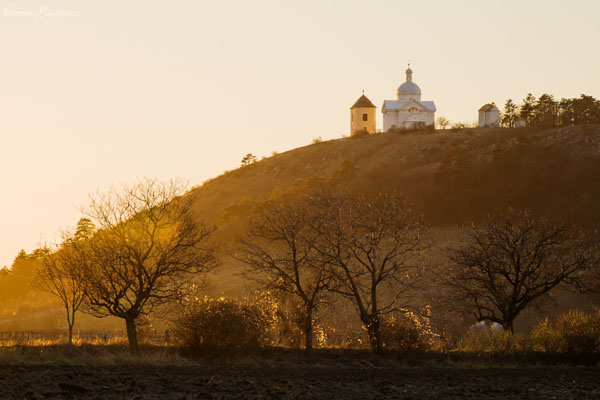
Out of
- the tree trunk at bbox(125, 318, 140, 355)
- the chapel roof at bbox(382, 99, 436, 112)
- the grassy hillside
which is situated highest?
the chapel roof at bbox(382, 99, 436, 112)

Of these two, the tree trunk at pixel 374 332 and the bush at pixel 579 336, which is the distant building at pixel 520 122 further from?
the tree trunk at pixel 374 332

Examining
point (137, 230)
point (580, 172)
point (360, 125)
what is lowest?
point (137, 230)

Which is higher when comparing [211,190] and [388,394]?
[211,190]

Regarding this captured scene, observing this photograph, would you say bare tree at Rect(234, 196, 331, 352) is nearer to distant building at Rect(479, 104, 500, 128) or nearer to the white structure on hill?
the white structure on hill

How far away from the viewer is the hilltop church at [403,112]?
17738cm

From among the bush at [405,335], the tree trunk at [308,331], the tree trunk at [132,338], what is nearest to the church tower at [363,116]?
the tree trunk at [308,331]

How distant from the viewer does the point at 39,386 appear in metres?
24.4

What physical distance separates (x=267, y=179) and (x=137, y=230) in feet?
385

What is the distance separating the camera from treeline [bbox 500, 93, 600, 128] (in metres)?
161

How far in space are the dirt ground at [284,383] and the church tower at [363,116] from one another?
150331 mm

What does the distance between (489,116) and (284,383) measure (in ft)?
506

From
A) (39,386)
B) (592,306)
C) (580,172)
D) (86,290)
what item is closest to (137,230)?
(86,290)

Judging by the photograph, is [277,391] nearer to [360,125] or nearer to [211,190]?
[211,190]

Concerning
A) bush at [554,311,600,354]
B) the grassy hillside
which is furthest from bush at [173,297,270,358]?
the grassy hillside
